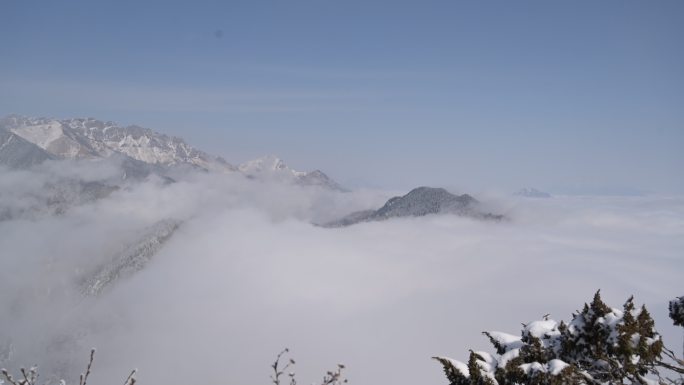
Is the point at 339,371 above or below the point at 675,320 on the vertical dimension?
below

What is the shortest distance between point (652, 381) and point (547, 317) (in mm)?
4210

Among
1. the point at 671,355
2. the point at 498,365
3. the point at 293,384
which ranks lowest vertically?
the point at 293,384

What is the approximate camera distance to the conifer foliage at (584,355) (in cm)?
1107

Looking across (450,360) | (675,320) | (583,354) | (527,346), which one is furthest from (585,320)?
(450,360)

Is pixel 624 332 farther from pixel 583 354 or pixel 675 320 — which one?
pixel 675 320

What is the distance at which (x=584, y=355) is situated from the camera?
12.7 m

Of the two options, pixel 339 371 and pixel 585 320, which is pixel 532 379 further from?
pixel 339 371

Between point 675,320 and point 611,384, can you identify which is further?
point 675,320

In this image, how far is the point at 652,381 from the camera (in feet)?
37.0

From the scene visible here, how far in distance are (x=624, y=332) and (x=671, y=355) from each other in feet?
3.57

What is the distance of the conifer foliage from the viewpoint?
36.3 ft

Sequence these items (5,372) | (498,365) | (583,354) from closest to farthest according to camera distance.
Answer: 1. (5,372)
2. (498,365)
3. (583,354)

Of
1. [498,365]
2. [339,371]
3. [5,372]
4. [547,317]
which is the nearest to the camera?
[5,372]

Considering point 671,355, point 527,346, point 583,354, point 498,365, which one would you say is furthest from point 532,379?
point 671,355
